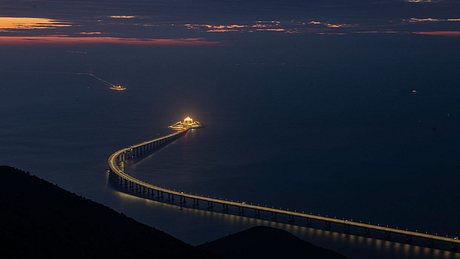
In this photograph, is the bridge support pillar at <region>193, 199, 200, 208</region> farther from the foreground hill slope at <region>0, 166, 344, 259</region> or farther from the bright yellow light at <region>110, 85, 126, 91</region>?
the bright yellow light at <region>110, 85, 126, 91</region>

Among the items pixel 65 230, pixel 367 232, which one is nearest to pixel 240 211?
pixel 367 232

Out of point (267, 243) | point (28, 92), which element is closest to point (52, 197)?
point (267, 243)

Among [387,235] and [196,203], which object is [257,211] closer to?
[196,203]

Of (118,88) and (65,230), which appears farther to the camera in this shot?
(118,88)

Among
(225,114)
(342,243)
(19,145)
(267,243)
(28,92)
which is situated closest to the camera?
(267,243)

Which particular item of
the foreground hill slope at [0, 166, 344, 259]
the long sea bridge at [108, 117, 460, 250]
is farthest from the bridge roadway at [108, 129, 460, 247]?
the foreground hill slope at [0, 166, 344, 259]

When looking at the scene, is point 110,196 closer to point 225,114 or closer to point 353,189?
point 353,189

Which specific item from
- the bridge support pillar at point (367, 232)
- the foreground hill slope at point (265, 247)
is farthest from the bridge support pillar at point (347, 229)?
the foreground hill slope at point (265, 247)
